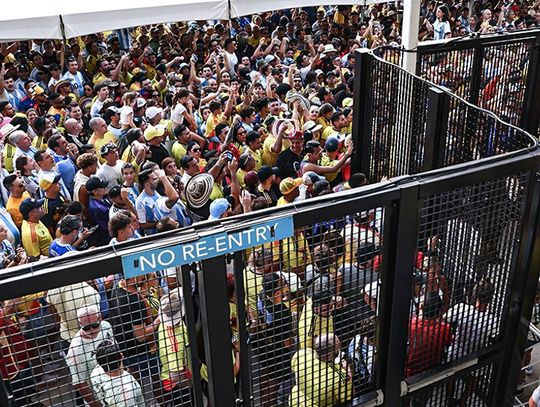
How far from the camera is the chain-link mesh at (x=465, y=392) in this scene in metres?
3.63

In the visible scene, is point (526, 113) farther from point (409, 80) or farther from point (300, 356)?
point (300, 356)

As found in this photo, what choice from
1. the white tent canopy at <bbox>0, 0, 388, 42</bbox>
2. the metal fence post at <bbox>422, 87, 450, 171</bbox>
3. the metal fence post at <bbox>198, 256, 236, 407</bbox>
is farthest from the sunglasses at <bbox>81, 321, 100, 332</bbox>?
the white tent canopy at <bbox>0, 0, 388, 42</bbox>

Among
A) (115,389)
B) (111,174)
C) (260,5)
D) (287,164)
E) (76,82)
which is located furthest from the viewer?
(76,82)

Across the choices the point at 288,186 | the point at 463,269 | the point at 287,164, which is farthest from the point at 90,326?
the point at 287,164

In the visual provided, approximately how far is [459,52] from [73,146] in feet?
15.2

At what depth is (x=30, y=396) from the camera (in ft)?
7.97

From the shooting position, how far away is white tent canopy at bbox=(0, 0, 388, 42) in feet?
27.5

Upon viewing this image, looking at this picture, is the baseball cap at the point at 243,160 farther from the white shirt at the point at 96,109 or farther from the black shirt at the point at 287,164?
the white shirt at the point at 96,109

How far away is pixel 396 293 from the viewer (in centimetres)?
304

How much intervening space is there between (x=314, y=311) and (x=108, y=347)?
1.01 meters

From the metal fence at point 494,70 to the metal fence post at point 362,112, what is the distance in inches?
21.6

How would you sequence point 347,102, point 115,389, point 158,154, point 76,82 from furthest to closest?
point 76,82 → point 347,102 → point 158,154 → point 115,389

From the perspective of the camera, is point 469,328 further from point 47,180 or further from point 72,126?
point 72,126

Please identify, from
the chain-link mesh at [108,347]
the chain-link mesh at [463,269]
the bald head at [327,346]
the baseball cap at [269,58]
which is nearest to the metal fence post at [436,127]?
the chain-link mesh at [463,269]
